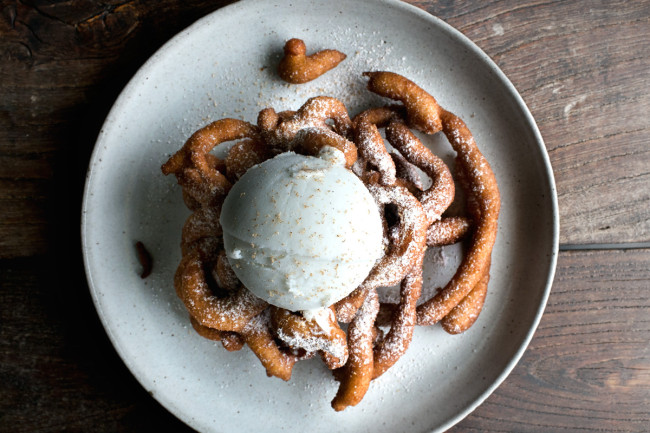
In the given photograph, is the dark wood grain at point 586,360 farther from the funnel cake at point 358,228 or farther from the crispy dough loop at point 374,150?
the crispy dough loop at point 374,150

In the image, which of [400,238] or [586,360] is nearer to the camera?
[400,238]

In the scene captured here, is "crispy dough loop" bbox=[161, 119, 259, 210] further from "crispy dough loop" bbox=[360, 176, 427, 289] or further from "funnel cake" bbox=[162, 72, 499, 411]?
"crispy dough loop" bbox=[360, 176, 427, 289]

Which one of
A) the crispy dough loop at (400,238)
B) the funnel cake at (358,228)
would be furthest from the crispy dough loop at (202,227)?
the crispy dough loop at (400,238)

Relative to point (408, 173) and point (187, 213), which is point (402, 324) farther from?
point (187, 213)

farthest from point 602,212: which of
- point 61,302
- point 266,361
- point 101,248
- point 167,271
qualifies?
point 61,302

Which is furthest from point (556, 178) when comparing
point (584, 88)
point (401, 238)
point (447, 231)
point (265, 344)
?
point (265, 344)

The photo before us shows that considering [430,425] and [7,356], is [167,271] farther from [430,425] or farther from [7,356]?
[430,425]
